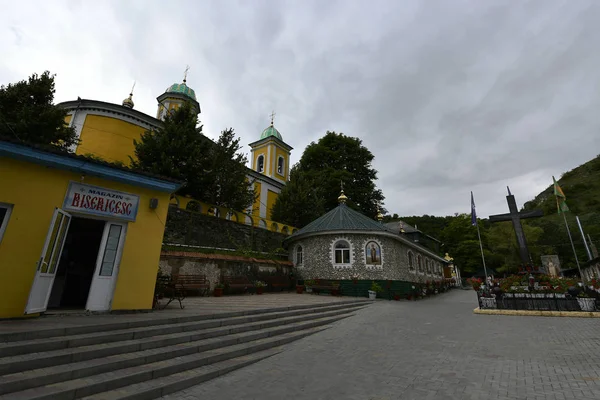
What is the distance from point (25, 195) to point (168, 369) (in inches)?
186

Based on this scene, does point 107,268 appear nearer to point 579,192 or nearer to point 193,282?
point 193,282

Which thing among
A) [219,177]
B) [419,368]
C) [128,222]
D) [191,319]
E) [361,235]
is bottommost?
[419,368]

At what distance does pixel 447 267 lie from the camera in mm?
38531

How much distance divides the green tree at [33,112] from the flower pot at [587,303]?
2380 centimetres

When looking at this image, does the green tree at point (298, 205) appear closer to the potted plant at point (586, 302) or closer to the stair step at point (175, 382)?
the potted plant at point (586, 302)

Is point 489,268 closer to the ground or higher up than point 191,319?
higher up

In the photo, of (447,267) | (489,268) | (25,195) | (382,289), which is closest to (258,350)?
(25,195)

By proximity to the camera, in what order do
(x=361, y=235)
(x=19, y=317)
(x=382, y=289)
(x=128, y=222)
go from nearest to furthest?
(x=19, y=317) < (x=128, y=222) < (x=382, y=289) < (x=361, y=235)

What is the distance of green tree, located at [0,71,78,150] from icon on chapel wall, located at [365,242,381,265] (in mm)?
18168

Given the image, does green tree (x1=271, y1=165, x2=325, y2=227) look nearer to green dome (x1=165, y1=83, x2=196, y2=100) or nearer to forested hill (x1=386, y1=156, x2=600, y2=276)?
green dome (x1=165, y1=83, x2=196, y2=100)

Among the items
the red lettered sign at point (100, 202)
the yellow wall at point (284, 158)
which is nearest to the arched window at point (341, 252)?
the red lettered sign at point (100, 202)

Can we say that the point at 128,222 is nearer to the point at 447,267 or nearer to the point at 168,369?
the point at 168,369

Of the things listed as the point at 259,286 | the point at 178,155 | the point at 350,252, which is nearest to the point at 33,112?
the point at 178,155

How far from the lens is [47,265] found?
A: 18.2 feet
